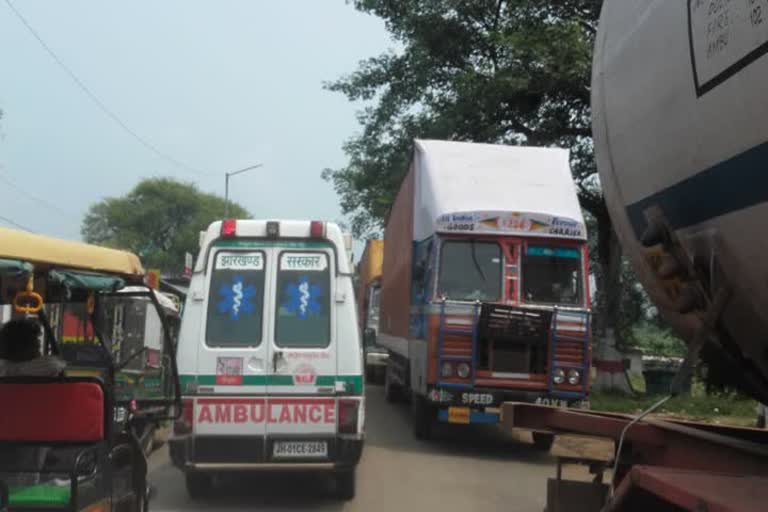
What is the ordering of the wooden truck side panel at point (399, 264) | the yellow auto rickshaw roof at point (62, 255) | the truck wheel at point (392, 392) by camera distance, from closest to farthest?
the yellow auto rickshaw roof at point (62, 255), the wooden truck side panel at point (399, 264), the truck wheel at point (392, 392)

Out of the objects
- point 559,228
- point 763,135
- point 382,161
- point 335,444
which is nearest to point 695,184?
point 763,135

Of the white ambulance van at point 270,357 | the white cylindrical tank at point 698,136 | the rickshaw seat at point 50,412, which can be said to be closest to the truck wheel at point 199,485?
the white ambulance van at point 270,357

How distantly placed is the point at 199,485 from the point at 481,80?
1314 centimetres

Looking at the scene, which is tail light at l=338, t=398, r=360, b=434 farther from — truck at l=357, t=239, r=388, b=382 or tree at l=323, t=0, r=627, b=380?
truck at l=357, t=239, r=388, b=382

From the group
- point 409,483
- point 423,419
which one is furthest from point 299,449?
point 423,419

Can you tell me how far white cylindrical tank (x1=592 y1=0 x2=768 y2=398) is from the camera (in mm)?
2486

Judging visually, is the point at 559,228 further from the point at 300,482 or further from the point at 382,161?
the point at 382,161

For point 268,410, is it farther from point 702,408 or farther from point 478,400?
point 702,408

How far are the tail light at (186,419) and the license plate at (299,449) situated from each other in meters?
0.76

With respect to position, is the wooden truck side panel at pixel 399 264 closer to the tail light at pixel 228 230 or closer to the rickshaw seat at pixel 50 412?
the tail light at pixel 228 230

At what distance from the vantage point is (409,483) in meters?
9.47

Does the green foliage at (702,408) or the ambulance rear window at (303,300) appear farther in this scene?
the green foliage at (702,408)

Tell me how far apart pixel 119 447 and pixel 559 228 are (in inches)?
286

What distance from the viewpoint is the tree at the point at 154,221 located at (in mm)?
57125
